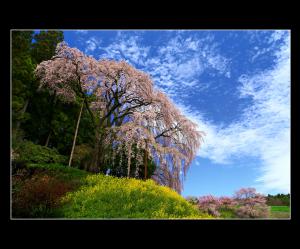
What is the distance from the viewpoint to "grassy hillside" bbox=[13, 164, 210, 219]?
6.68 metres

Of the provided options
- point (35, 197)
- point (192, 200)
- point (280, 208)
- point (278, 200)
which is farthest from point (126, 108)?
point (280, 208)

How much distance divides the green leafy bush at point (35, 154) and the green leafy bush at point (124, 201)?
2.73ft

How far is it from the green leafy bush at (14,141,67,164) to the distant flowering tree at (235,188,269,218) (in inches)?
146

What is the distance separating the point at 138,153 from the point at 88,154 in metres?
1.14

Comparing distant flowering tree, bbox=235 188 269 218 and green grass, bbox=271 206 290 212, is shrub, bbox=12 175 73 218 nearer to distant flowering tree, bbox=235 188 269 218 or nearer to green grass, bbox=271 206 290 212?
distant flowering tree, bbox=235 188 269 218

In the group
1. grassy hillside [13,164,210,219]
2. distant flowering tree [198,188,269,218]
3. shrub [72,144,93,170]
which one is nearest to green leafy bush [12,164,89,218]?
grassy hillside [13,164,210,219]

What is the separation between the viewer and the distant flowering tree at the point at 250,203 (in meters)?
6.91

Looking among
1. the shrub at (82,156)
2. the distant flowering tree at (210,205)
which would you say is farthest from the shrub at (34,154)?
the distant flowering tree at (210,205)

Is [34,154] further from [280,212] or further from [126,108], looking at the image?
[280,212]

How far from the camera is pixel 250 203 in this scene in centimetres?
702
